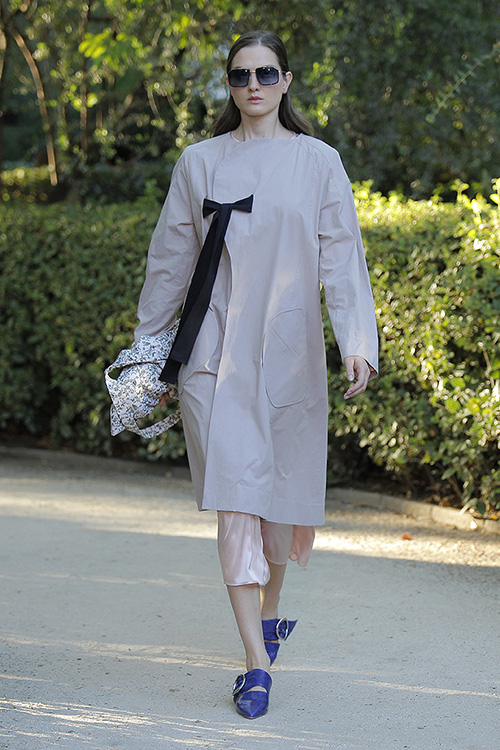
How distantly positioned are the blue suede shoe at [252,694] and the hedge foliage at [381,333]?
2169 millimetres

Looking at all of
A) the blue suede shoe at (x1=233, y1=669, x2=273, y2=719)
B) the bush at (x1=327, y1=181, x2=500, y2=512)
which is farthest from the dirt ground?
the bush at (x1=327, y1=181, x2=500, y2=512)

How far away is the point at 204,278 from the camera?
122 inches

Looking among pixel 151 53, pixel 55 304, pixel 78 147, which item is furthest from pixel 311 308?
pixel 78 147

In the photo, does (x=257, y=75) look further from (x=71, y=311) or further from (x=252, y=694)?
(x=71, y=311)

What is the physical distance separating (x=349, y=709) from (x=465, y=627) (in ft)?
3.09

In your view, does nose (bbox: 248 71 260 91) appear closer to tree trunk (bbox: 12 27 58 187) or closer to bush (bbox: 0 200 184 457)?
bush (bbox: 0 200 184 457)

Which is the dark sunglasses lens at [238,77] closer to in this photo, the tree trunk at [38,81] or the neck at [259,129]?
the neck at [259,129]

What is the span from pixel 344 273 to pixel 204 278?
17.6 inches

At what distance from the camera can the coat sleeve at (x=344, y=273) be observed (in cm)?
307

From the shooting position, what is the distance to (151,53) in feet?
28.1

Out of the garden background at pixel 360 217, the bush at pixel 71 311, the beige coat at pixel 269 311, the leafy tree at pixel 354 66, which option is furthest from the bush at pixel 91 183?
the beige coat at pixel 269 311

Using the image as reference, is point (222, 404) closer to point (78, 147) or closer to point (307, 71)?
point (307, 71)

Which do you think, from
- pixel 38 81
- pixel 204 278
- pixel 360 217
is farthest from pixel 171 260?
pixel 38 81

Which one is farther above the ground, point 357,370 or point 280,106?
point 280,106
